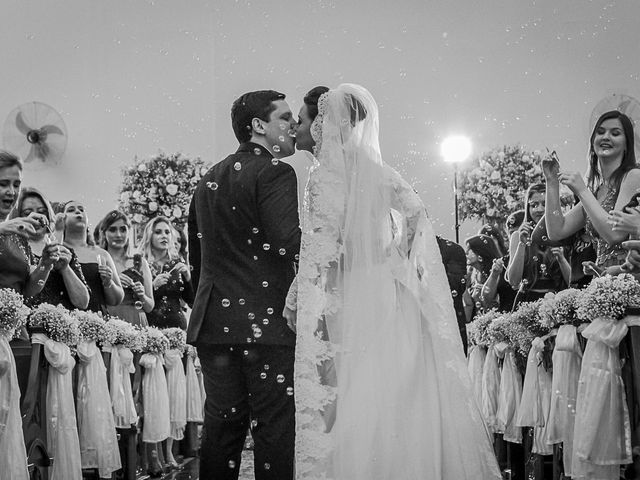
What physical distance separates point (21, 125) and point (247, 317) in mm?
4828

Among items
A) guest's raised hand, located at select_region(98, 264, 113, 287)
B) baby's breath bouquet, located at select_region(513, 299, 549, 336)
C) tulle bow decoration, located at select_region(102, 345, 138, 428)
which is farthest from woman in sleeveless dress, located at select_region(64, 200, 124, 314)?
baby's breath bouquet, located at select_region(513, 299, 549, 336)

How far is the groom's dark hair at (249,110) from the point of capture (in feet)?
10.4

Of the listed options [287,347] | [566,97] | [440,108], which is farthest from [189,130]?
[287,347]

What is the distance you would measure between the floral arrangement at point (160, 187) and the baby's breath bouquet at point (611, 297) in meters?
4.30

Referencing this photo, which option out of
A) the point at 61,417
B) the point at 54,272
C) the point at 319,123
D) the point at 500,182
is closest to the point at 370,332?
the point at 319,123

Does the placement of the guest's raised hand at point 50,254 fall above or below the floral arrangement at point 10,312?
above

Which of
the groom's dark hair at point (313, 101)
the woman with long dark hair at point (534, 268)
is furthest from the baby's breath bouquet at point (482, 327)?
the groom's dark hair at point (313, 101)

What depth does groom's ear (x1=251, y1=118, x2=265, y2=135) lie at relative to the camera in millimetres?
3164

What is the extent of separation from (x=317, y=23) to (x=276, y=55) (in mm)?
506

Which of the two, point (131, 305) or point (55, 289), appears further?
point (131, 305)

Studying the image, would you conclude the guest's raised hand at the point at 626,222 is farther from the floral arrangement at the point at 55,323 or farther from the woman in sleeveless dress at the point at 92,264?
the woman in sleeveless dress at the point at 92,264

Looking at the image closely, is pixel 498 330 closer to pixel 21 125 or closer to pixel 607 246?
pixel 607 246

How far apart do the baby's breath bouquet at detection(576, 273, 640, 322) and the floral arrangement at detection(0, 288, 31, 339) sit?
2.13 m

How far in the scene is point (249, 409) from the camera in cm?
302
